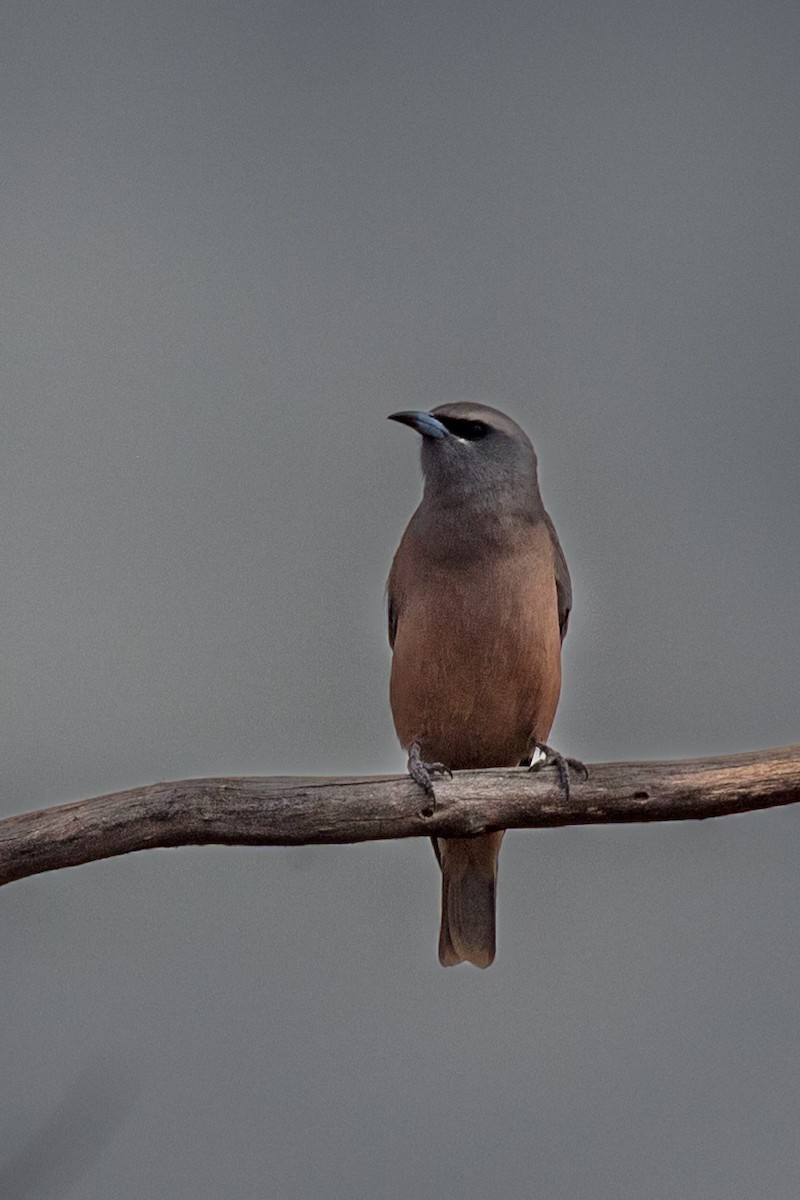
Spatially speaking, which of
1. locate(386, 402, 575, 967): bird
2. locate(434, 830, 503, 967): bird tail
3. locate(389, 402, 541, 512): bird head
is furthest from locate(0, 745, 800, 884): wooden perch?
locate(389, 402, 541, 512): bird head

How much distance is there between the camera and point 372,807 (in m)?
1.97

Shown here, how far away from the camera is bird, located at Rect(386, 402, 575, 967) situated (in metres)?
2.23

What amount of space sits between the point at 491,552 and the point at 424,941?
924 millimetres

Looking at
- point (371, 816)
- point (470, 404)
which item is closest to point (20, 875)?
point (371, 816)

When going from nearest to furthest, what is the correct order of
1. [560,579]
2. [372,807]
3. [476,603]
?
[372,807], [476,603], [560,579]

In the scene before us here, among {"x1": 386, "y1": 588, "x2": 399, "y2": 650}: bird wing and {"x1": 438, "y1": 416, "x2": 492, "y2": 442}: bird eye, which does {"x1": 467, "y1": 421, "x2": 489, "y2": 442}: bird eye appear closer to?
{"x1": 438, "y1": 416, "x2": 492, "y2": 442}: bird eye

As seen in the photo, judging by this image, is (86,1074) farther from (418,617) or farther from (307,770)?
(418,617)

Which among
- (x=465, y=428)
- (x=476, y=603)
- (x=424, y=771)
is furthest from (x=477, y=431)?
(x=424, y=771)

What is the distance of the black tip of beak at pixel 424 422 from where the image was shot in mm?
2246

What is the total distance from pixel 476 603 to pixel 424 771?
0.33m

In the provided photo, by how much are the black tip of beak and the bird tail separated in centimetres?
75

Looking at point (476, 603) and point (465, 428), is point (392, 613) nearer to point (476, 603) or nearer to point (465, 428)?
point (476, 603)

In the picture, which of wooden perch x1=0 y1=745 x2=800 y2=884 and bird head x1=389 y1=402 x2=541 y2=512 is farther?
bird head x1=389 y1=402 x2=541 y2=512

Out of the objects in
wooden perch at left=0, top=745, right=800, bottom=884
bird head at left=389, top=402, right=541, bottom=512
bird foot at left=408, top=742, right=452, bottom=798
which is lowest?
wooden perch at left=0, top=745, right=800, bottom=884
